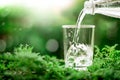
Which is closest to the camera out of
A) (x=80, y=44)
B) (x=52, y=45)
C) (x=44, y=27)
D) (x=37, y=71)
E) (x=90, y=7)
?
A: (x=37, y=71)

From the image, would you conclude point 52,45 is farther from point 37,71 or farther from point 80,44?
point 37,71

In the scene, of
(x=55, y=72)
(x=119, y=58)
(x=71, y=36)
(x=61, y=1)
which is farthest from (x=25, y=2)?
(x=55, y=72)

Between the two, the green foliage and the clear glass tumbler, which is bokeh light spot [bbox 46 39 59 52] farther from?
the green foliage

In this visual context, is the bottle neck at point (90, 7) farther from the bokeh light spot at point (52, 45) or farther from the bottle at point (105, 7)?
the bokeh light spot at point (52, 45)

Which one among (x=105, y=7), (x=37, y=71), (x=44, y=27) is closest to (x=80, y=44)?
(x=105, y=7)

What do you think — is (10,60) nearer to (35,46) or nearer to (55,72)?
(55,72)

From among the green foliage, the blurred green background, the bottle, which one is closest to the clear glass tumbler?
the bottle
